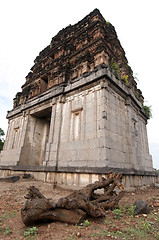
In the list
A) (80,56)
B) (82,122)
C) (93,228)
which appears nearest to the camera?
(93,228)

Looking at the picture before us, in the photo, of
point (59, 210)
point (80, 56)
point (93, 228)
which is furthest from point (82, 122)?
point (80, 56)

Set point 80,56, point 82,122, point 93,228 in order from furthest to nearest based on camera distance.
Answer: point 80,56 → point 82,122 → point 93,228

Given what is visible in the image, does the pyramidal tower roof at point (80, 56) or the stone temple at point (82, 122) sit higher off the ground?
the pyramidal tower roof at point (80, 56)

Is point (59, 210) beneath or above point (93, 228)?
above

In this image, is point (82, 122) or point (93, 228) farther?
point (82, 122)

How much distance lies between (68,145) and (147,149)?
27.3 feet

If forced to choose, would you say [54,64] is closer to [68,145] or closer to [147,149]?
[68,145]

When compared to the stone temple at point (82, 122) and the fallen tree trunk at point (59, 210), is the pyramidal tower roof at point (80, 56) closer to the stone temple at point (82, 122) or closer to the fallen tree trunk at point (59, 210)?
the stone temple at point (82, 122)

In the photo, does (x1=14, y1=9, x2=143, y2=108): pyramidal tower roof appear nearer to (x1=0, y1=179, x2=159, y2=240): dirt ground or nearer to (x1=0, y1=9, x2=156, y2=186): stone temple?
(x1=0, y1=9, x2=156, y2=186): stone temple

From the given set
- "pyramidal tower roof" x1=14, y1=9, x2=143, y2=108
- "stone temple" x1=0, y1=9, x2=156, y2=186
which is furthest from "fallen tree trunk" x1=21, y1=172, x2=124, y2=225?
"pyramidal tower roof" x1=14, y1=9, x2=143, y2=108

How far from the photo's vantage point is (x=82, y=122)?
9.16 metres

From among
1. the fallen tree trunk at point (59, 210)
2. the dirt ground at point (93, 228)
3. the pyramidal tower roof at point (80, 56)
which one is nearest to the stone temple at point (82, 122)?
the pyramidal tower roof at point (80, 56)

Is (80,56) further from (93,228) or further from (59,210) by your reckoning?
(93,228)

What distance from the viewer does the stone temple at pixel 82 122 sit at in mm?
8010
